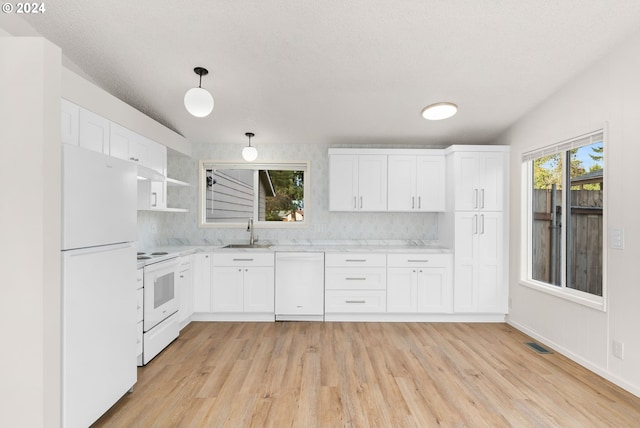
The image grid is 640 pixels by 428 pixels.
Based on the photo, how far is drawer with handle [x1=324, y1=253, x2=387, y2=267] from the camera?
3.80 metres

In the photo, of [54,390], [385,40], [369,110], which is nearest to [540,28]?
[385,40]

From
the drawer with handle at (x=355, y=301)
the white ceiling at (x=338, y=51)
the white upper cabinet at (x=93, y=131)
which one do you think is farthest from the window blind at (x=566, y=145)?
the white upper cabinet at (x=93, y=131)

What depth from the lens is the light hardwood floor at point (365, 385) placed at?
1.97 m

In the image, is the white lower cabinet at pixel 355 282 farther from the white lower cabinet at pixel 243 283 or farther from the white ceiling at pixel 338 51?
the white ceiling at pixel 338 51

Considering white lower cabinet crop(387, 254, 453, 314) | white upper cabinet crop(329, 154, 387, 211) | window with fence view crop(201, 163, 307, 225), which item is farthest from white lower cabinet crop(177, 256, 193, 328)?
white lower cabinet crop(387, 254, 453, 314)

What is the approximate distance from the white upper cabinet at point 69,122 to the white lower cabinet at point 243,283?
1967mm

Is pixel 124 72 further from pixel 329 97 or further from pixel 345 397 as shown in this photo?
pixel 345 397

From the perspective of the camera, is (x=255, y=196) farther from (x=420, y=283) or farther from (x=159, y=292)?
(x=420, y=283)

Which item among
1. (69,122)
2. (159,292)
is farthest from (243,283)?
(69,122)

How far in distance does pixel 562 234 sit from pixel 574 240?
0.42 ft

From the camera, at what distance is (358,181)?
4137 millimetres

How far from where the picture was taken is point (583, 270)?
2.88 m

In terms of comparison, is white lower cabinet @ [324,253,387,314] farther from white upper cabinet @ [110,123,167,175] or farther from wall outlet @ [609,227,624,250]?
white upper cabinet @ [110,123,167,175]

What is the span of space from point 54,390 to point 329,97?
3.12 m
